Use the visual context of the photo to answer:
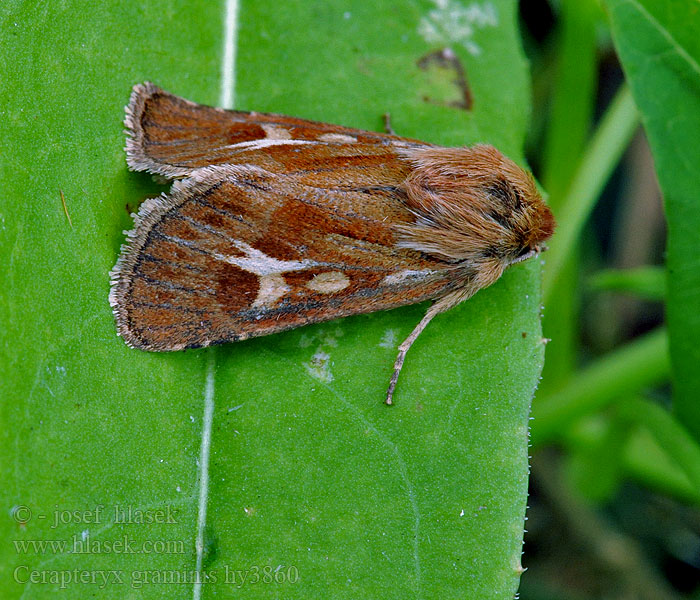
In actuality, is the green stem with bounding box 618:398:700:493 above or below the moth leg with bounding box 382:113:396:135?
below

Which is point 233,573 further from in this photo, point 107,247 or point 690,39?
point 690,39

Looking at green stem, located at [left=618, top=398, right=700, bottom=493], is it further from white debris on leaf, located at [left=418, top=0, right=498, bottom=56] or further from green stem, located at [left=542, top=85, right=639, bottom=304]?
white debris on leaf, located at [left=418, top=0, right=498, bottom=56]

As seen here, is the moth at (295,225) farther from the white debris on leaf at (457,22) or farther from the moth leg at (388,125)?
the white debris on leaf at (457,22)

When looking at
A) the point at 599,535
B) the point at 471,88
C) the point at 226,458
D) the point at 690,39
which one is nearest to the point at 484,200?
the point at 471,88

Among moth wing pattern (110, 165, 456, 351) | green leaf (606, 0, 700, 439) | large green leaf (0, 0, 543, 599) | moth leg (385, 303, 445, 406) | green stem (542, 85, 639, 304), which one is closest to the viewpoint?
large green leaf (0, 0, 543, 599)

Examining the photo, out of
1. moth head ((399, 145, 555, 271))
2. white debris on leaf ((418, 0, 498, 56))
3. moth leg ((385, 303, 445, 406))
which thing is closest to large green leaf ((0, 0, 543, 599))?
moth leg ((385, 303, 445, 406))

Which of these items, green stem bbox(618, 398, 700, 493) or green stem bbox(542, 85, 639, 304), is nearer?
green stem bbox(618, 398, 700, 493)

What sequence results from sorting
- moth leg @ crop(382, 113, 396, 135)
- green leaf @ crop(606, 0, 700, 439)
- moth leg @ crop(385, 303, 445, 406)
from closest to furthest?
moth leg @ crop(385, 303, 445, 406)
green leaf @ crop(606, 0, 700, 439)
moth leg @ crop(382, 113, 396, 135)

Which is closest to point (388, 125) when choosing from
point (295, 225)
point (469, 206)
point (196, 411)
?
point (469, 206)
